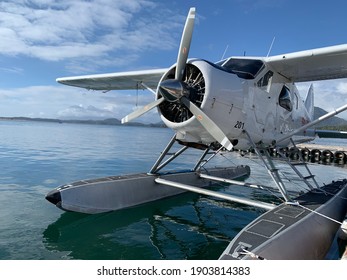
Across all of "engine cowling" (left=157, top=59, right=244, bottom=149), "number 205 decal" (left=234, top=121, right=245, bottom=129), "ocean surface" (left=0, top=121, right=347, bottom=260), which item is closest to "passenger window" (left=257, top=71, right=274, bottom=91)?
"engine cowling" (left=157, top=59, right=244, bottom=149)

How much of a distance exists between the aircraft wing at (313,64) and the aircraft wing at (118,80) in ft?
11.1

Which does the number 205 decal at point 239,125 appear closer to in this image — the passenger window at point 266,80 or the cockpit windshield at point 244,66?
the cockpit windshield at point 244,66

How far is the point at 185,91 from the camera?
17.1ft

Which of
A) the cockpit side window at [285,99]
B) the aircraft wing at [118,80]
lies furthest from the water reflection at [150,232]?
the aircraft wing at [118,80]

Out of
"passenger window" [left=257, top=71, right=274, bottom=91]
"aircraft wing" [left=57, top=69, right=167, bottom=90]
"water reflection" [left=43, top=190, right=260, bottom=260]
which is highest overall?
"aircraft wing" [left=57, top=69, right=167, bottom=90]

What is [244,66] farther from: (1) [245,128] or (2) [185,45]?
(2) [185,45]

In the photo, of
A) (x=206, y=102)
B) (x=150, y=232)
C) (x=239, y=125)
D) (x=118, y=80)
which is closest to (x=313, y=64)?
(x=239, y=125)

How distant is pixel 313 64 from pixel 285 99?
3.91 ft

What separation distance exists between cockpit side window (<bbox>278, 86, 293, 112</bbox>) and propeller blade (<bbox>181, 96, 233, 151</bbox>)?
11.0ft

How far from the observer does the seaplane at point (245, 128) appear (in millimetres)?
→ 5012

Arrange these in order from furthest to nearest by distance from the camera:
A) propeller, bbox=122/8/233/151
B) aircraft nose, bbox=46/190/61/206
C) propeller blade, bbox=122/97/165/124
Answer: aircraft nose, bbox=46/190/61/206, propeller blade, bbox=122/97/165/124, propeller, bbox=122/8/233/151

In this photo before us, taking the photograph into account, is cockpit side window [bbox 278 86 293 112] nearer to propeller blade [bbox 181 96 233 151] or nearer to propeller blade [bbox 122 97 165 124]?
propeller blade [bbox 181 96 233 151]

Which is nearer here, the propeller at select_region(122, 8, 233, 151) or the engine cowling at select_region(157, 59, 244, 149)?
the propeller at select_region(122, 8, 233, 151)

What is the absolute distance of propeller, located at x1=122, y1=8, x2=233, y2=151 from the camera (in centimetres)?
517
